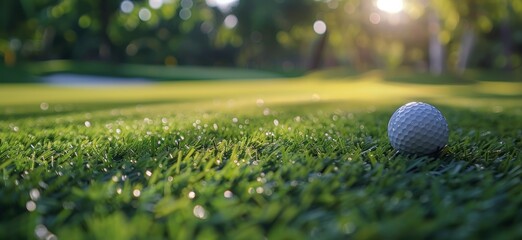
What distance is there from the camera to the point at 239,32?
41.7 metres

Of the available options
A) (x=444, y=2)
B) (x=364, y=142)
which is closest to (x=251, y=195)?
(x=364, y=142)

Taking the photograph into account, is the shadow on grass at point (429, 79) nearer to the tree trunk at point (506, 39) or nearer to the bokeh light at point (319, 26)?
the tree trunk at point (506, 39)

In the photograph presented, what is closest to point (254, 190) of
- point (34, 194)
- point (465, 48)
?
point (34, 194)

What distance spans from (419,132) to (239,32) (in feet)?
132

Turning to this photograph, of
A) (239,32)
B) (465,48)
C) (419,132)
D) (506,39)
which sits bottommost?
(465,48)

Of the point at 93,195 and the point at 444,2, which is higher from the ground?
the point at 444,2

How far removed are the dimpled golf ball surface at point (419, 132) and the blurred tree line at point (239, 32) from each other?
49.8 feet

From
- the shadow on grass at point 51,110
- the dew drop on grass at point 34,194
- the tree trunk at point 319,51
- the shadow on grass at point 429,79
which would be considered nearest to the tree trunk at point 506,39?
the tree trunk at point 319,51

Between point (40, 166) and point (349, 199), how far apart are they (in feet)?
5.02

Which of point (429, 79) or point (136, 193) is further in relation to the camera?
point (429, 79)

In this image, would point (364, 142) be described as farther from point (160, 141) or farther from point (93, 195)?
point (93, 195)

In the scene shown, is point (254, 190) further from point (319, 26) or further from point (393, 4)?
point (319, 26)

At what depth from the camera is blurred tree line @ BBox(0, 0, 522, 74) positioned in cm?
2406

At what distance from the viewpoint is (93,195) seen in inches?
61.7
